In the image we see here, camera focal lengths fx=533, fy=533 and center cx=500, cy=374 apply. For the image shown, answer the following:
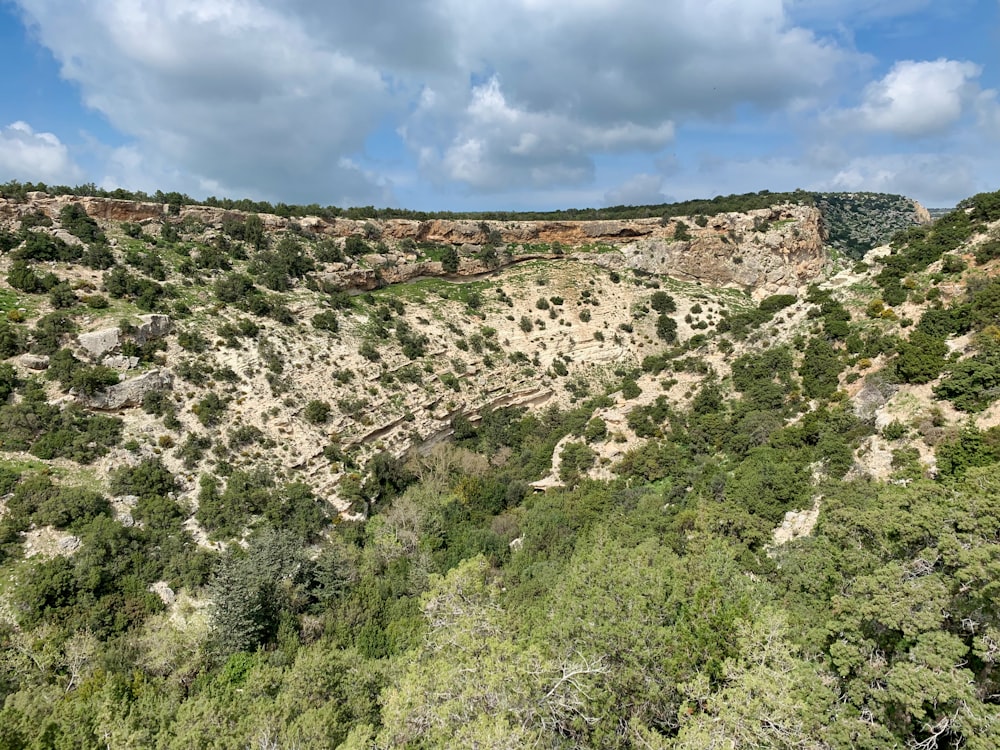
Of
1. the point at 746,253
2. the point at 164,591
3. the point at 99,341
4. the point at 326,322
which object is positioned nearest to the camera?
the point at 164,591

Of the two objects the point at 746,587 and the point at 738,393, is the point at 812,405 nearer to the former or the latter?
the point at 738,393

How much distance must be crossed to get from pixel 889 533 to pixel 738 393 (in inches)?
841

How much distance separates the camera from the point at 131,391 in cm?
3147

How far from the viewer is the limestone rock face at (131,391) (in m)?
30.2

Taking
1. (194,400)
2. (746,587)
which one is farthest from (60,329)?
A: (746,587)

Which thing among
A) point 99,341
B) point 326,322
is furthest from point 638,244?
point 99,341

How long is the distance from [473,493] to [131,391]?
21.4 meters

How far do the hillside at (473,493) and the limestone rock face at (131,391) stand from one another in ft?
0.50

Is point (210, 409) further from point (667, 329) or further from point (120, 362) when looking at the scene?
point (667, 329)

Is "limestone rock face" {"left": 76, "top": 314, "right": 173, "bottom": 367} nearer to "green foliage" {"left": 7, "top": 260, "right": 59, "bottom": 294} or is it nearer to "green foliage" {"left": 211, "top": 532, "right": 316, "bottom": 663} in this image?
"green foliage" {"left": 7, "top": 260, "right": 59, "bottom": 294}

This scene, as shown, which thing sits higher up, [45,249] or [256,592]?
[45,249]

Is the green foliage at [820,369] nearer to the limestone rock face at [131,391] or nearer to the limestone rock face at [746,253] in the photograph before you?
the limestone rock face at [746,253]

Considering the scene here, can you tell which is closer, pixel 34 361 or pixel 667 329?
pixel 34 361

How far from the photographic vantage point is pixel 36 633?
817 inches
